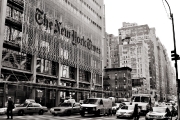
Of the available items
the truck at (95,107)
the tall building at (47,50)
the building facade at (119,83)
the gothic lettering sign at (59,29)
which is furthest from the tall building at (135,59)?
the truck at (95,107)

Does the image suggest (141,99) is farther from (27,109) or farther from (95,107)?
(27,109)

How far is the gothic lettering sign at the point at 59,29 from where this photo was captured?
138ft

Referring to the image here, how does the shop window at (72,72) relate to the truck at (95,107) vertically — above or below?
above

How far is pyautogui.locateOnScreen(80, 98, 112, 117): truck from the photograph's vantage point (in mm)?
23672

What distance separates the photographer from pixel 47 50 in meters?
43.6

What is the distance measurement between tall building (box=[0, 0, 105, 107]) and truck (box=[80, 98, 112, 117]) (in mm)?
12062

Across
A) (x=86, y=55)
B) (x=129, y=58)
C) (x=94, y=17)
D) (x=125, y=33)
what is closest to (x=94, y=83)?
(x=86, y=55)

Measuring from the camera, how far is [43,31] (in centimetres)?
4272

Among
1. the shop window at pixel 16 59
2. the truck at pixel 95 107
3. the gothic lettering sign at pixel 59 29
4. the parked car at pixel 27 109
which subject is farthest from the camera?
the gothic lettering sign at pixel 59 29

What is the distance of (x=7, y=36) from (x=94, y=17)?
3548 centimetres

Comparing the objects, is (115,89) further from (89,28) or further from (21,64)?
(21,64)

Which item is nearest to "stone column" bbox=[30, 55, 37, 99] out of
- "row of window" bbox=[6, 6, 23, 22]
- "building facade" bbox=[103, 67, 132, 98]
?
"row of window" bbox=[6, 6, 23, 22]

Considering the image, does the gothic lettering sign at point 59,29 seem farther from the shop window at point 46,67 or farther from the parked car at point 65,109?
the parked car at point 65,109

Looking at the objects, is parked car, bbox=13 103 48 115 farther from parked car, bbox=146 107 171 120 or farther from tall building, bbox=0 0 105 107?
parked car, bbox=146 107 171 120
